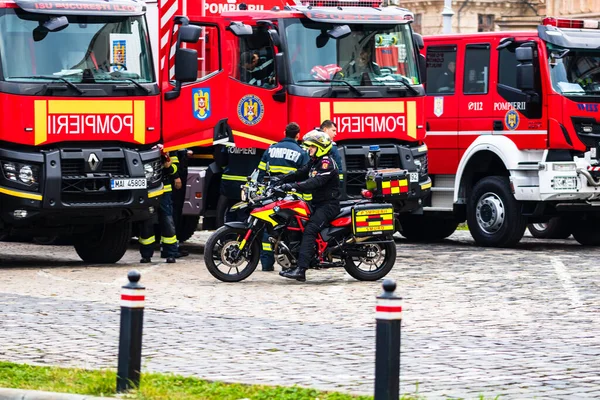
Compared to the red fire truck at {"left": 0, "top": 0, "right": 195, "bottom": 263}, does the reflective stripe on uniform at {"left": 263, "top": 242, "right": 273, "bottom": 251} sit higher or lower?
lower

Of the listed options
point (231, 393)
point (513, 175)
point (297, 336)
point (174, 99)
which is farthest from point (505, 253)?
point (231, 393)

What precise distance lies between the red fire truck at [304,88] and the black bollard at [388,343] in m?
9.97

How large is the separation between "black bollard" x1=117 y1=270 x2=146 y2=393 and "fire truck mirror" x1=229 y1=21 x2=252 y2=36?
9.73 meters

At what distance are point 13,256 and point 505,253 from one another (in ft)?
21.4

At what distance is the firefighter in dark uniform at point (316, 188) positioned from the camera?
15547 millimetres

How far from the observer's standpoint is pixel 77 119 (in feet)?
56.0

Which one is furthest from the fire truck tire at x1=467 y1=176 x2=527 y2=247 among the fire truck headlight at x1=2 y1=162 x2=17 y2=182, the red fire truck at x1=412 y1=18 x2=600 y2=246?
the fire truck headlight at x1=2 y1=162 x2=17 y2=182

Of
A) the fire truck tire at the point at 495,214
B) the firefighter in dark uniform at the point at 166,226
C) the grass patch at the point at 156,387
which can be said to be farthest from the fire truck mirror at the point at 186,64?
the grass patch at the point at 156,387

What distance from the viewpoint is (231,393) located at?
862 cm

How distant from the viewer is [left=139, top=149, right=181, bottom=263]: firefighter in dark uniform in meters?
18.4

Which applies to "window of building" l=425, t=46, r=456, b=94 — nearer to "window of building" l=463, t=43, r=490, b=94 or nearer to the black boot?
"window of building" l=463, t=43, r=490, b=94

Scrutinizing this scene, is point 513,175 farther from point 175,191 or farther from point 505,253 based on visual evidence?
point 175,191

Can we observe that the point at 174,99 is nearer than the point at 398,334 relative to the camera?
No

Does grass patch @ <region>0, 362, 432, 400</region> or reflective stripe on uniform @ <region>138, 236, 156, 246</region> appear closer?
grass patch @ <region>0, 362, 432, 400</region>
